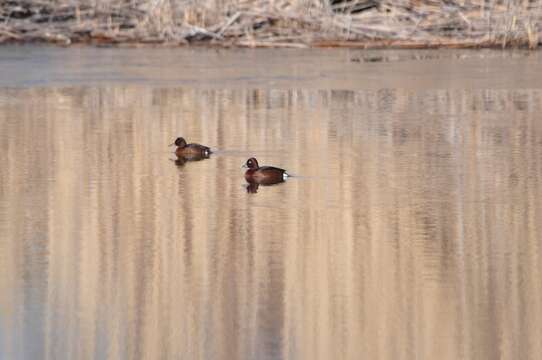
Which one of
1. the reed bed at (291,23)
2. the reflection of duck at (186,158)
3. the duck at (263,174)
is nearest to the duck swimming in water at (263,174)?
the duck at (263,174)

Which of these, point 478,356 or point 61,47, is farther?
point 61,47

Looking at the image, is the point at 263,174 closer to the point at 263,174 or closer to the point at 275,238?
the point at 263,174

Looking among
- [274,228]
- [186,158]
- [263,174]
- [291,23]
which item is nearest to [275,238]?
[274,228]

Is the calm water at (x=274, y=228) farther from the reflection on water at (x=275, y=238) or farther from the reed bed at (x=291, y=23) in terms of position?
the reed bed at (x=291, y=23)

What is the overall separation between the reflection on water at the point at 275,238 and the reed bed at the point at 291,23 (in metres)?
5.75

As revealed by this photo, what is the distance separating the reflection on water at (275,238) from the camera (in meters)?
5.86

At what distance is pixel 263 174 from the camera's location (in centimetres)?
937

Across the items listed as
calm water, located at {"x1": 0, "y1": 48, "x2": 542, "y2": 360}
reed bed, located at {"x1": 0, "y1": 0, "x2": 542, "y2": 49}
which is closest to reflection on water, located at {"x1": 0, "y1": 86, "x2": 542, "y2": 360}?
calm water, located at {"x1": 0, "y1": 48, "x2": 542, "y2": 360}

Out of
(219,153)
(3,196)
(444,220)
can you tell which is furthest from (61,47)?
(444,220)

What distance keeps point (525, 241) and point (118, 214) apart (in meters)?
2.13

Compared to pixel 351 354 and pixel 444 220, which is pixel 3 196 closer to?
pixel 444 220

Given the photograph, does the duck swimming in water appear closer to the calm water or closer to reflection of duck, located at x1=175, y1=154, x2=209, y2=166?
the calm water

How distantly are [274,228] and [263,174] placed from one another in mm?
1452

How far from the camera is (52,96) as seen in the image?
14.7 meters
